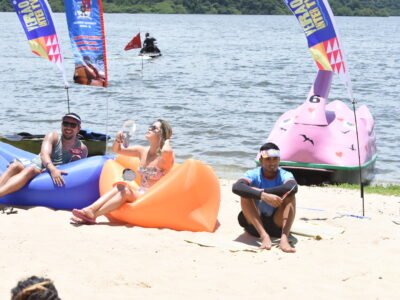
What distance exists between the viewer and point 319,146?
9219 millimetres

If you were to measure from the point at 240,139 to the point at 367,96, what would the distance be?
786 centimetres

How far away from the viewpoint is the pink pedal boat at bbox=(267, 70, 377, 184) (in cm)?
918

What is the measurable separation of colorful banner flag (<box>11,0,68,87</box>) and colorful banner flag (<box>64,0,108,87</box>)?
51 cm

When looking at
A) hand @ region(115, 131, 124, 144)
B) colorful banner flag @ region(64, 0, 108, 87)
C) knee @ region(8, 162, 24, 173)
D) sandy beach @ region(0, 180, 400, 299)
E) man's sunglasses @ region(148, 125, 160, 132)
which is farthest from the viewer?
colorful banner flag @ region(64, 0, 108, 87)

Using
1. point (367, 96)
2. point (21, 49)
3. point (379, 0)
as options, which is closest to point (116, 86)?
point (367, 96)

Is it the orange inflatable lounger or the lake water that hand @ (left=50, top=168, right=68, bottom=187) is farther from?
the lake water

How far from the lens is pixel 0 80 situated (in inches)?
896

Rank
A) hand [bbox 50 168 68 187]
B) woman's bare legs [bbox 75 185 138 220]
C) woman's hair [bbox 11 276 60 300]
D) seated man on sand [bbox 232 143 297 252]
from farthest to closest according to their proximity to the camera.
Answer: hand [bbox 50 168 68 187]
woman's bare legs [bbox 75 185 138 220]
seated man on sand [bbox 232 143 297 252]
woman's hair [bbox 11 276 60 300]

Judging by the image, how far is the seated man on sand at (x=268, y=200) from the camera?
5828 mm

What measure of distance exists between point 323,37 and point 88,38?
91.9 inches

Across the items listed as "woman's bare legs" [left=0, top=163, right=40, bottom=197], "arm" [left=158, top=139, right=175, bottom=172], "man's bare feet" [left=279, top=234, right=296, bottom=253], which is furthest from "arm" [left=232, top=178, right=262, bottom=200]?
"woman's bare legs" [left=0, top=163, right=40, bottom=197]

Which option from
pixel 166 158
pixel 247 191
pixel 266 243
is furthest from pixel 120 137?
pixel 266 243

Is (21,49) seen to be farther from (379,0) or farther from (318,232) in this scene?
(379,0)

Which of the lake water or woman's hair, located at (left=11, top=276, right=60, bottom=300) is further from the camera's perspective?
the lake water
